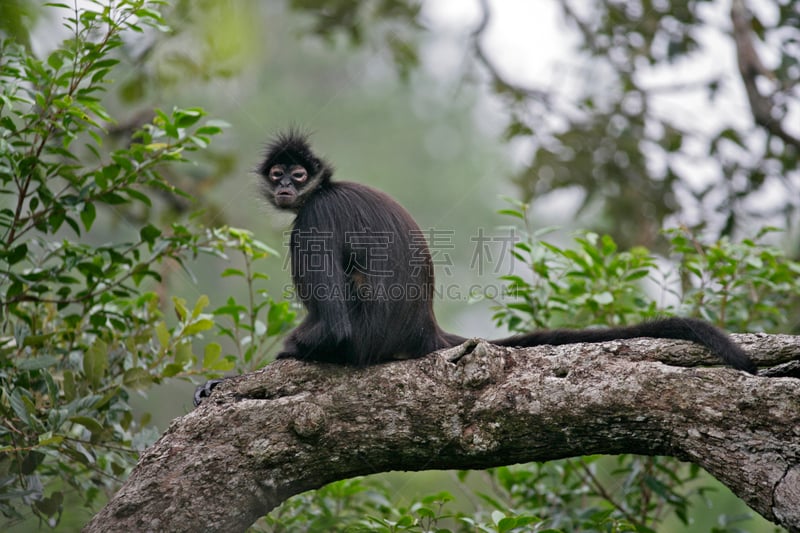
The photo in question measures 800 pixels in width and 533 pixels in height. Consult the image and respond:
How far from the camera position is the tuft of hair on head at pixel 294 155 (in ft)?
19.2

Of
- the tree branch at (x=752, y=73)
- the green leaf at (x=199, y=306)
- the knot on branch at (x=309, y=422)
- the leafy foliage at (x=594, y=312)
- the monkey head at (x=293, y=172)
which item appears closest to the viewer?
the knot on branch at (x=309, y=422)

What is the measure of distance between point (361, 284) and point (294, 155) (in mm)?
1504

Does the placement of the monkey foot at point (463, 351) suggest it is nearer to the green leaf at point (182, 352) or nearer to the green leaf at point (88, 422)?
the green leaf at point (182, 352)

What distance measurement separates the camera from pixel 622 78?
1013cm

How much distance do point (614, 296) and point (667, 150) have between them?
14.2ft

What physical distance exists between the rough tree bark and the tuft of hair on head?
2241mm

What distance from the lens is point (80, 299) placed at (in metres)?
5.12

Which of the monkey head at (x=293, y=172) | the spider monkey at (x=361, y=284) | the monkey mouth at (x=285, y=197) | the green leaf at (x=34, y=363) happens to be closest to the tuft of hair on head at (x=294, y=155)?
the monkey head at (x=293, y=172)

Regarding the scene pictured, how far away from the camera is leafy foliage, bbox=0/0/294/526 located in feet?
14.5

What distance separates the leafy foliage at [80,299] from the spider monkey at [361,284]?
58 cm

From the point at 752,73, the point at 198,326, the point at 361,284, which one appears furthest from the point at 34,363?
the point at 752,73

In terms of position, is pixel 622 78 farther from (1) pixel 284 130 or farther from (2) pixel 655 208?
(1) pixel 284 130

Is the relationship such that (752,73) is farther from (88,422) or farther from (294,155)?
(88,422)

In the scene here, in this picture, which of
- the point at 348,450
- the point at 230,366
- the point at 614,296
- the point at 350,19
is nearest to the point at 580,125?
the point at 350,19
